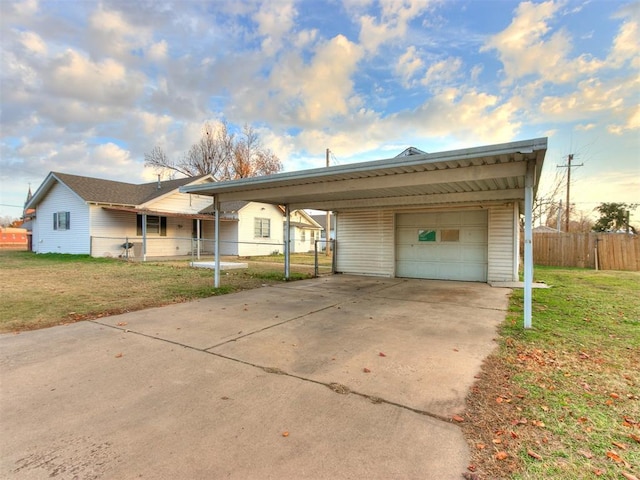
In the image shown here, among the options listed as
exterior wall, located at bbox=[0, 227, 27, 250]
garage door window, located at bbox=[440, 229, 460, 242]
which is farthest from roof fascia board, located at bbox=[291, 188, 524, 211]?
exterior wall, located at bbox=[0, 227, 27, 250]

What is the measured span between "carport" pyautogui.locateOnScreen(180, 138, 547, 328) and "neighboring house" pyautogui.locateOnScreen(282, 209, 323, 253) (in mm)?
14408

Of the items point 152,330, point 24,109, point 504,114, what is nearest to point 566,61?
point 504,114

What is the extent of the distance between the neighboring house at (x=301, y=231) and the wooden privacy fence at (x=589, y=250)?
596 inches

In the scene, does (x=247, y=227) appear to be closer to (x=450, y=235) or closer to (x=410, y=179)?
(x=450, y=235)

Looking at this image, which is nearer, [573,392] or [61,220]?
[573,392]

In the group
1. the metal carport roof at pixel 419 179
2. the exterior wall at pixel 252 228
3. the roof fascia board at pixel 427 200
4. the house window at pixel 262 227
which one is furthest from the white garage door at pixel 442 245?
the house window at pixel 262 227

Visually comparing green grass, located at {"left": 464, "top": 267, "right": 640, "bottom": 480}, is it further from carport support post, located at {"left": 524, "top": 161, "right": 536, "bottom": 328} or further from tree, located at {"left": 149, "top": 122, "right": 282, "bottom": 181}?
tree, located at {"left": 149, "top": 122, "right": 282, "bottom": 181}

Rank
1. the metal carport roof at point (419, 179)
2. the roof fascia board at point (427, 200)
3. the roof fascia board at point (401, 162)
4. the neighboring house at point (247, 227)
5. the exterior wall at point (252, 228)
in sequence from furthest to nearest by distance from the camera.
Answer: the exterior wall at point (252, 228) < the neighboring house at point (247, 227) < the roof fascia board at point (427, 200) < the metal carport roof at point (419, 179) < the roof fascia board at point (401, 162)

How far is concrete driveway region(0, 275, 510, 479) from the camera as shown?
6.62 ft

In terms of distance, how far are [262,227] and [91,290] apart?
50.3 feet

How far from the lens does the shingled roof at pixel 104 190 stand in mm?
17422

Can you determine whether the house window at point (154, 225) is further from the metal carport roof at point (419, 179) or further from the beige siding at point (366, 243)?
the metal carport roof at point (419, 179)

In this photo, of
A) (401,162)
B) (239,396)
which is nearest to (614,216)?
(401,162)

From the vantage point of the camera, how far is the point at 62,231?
18.9 m
